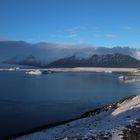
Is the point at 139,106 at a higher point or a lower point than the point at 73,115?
higher

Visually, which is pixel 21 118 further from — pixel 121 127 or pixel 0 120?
pixel 121 127

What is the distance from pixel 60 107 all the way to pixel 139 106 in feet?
70.0

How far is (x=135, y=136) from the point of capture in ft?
53.9

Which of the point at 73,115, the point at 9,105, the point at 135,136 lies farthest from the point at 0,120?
the point at 135,136

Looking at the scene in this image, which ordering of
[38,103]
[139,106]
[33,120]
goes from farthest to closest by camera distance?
[38,103] < [33,120] < [139,106]

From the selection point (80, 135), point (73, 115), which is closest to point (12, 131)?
point (73, 115)

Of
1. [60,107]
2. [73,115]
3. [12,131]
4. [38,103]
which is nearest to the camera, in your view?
[12,131]

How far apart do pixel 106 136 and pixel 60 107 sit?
2893 centimetres

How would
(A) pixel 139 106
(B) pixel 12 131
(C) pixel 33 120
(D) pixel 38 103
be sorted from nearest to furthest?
(A) pixel 139 106
(B) pixel 12 131
(C) pixel 33 120
(D) pixel 38 103

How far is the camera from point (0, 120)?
36.2m

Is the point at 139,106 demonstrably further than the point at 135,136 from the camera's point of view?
Yes

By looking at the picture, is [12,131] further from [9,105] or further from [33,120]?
[9,105]

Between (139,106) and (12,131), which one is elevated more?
(139,106)

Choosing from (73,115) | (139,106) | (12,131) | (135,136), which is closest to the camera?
(135,136)
